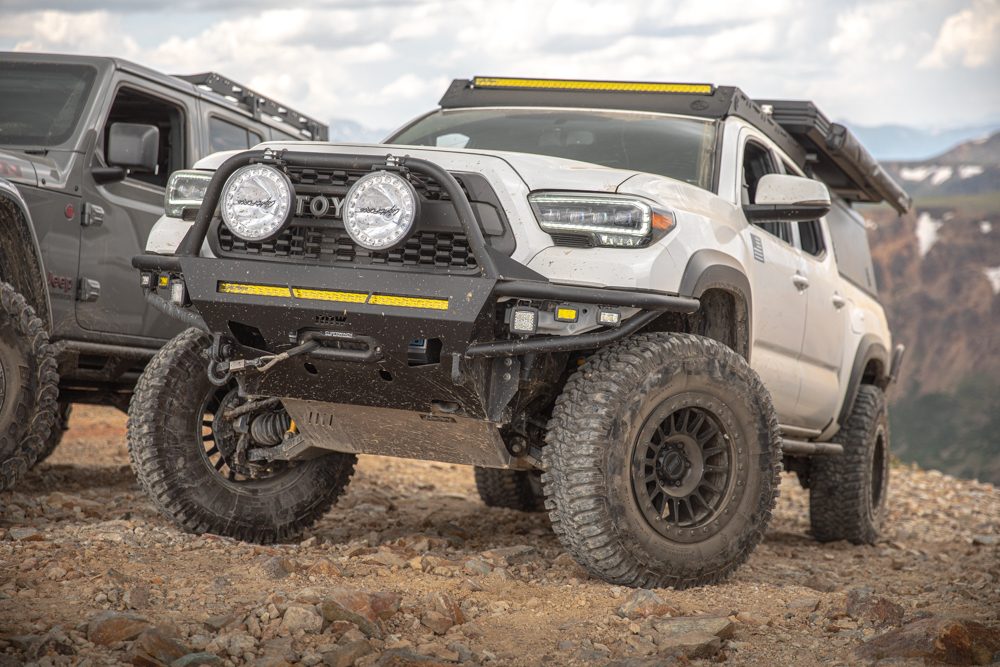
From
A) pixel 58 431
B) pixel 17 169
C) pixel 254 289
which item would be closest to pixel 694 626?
pixel 254 289

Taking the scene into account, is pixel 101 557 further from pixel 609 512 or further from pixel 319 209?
pixel 609 512

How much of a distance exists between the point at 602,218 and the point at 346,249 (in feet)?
2.97

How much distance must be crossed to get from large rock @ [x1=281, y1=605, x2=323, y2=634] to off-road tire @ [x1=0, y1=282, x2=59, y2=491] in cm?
195

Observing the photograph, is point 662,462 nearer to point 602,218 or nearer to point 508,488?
point 602,218

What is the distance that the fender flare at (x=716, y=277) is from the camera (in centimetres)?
353

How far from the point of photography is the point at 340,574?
140 inches

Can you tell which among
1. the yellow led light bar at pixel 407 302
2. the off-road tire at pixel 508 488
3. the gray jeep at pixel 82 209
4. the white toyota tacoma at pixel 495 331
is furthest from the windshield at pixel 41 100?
the off-road tire at pixel 508 488

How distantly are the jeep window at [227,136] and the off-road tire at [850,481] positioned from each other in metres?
4.30

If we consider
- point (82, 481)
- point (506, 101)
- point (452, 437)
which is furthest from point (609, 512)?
point (82, 481)

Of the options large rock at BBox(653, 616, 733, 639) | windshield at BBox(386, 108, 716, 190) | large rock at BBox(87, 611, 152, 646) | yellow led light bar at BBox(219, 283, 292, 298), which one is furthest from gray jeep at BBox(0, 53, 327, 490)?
large rock at BBox(653, 616, 733, 639)

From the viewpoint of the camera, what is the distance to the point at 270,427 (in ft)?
13.7

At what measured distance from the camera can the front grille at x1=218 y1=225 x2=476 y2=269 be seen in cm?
331

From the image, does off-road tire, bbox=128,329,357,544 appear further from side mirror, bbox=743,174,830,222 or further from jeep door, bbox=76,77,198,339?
side mirror, bbox=743,174,830,222

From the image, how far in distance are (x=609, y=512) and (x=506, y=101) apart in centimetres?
258
